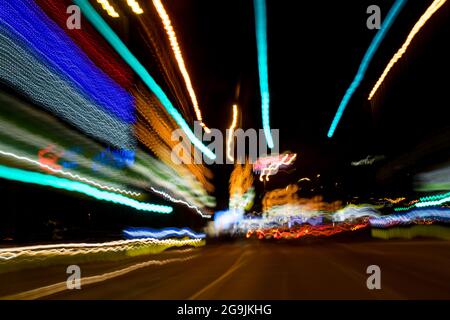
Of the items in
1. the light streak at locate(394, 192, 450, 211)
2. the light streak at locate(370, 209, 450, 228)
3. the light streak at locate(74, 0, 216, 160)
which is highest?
the light streak at locate(74, 0, 216, 160)

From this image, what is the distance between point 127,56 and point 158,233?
16.5 m

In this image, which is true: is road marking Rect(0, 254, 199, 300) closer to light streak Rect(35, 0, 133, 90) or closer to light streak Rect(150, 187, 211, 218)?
light streak Rect(35, 0, 133, 90)

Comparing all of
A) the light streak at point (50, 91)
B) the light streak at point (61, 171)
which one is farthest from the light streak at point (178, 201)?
the light streak at point (50, 91)

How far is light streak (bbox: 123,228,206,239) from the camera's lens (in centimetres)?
2392

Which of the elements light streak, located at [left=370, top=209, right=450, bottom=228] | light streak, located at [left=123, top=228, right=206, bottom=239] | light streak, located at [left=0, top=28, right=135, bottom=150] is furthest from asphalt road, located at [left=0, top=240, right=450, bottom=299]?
light streak, located at [left=370, top=209, right=450, bottom=228]

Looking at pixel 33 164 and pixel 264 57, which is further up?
pixel 264 57

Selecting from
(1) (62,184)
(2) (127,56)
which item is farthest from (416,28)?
(1) (62,184)

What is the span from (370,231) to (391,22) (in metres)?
33.8

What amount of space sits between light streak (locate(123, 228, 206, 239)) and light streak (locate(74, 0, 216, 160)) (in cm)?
562

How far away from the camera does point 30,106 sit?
11789 mm

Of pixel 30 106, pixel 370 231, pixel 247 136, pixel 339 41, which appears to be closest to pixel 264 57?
pixel 339 41

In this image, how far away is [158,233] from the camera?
29.4 metres

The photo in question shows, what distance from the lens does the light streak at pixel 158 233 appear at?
2392 cm
